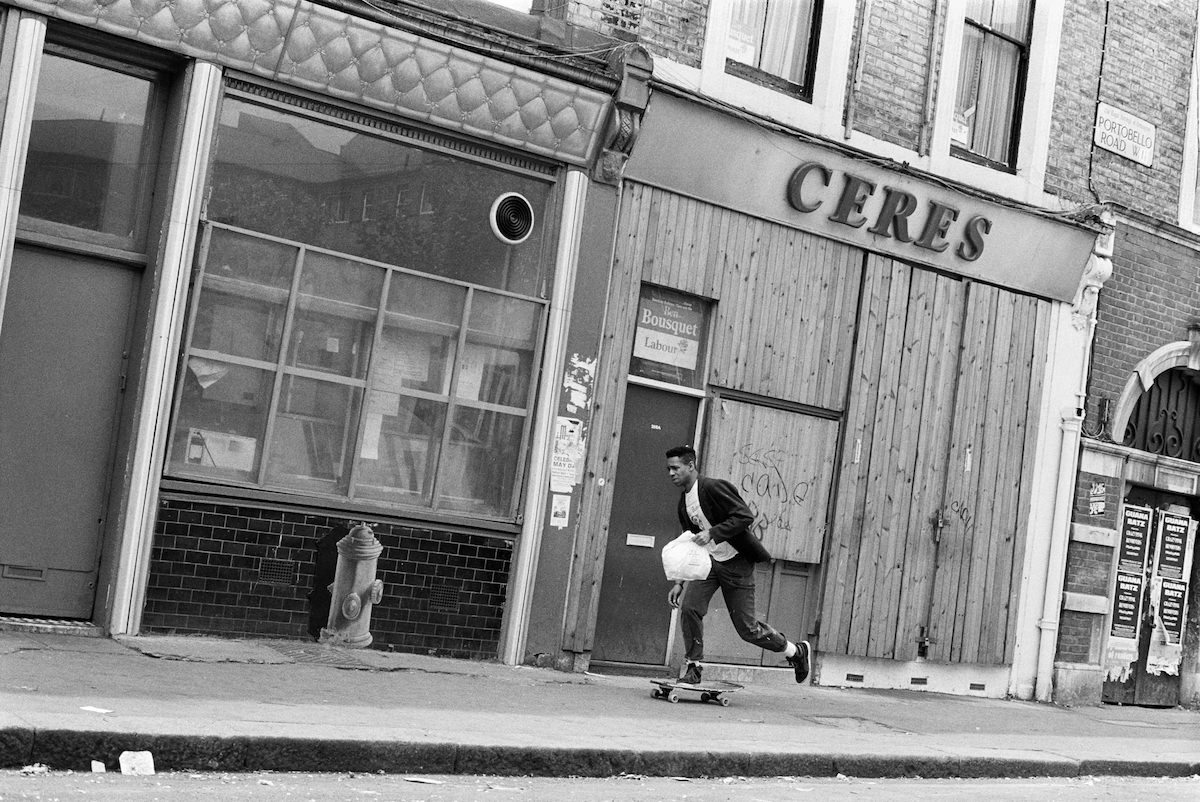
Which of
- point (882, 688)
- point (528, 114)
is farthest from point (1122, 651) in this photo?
point (528, 114)

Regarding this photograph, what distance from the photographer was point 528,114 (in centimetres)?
1096

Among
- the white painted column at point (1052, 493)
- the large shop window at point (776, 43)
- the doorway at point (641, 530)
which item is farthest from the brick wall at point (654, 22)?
the white painted column at point (1052, 493)

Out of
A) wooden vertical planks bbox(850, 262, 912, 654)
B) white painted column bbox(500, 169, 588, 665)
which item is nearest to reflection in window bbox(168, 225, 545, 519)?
white painted column bbox(500, 169, 588, 665)

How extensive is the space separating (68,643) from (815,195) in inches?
282

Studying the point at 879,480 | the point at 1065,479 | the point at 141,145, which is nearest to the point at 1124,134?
the point at 1065,479

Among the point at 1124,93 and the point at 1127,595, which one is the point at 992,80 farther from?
the point at 1127,595

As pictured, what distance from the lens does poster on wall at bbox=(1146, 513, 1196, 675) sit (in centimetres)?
1565

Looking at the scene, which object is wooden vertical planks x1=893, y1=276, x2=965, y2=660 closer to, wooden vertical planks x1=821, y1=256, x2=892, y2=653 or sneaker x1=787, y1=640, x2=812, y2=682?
wooden vertical planks x1=821, y1=256, x2=892, y2=653

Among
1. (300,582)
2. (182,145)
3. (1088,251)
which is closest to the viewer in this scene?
(182,145)

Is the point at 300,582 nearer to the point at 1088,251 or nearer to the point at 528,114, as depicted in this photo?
the point at 528,114

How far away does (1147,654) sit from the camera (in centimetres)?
1559

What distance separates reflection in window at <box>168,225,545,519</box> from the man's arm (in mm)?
1711

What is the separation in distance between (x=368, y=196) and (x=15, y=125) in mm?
2472

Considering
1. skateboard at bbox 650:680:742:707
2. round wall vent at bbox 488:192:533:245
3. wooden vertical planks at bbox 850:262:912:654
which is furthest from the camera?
Answer: wooden vertical planks at bbox 850:262:912:654
